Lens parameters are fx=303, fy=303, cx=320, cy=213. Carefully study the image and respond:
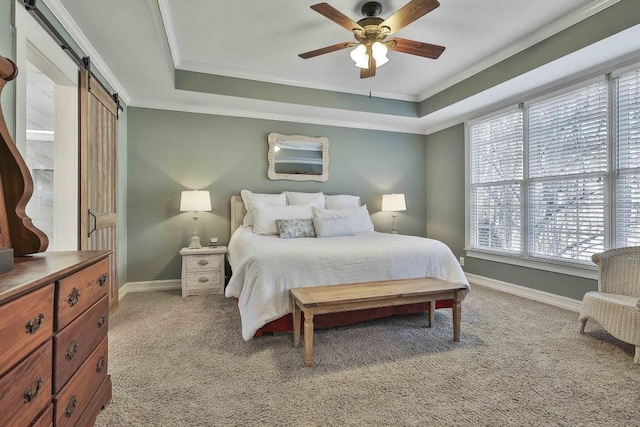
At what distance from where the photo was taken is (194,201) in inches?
146

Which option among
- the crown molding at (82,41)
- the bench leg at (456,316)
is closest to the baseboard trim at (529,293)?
the bench leg at (456,316)

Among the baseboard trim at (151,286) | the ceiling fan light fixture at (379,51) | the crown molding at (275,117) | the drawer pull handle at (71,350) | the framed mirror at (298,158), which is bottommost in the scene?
the baseboard trim at (151,286)

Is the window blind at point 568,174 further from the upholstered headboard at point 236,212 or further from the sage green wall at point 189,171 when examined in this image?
the upholstered headboard at point 236,212

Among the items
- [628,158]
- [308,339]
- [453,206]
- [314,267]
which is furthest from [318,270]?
[453,206]

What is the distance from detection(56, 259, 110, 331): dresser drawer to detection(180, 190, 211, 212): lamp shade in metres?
2.19

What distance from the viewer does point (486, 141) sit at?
417cm

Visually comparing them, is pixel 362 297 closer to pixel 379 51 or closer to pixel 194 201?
pixel 379 51

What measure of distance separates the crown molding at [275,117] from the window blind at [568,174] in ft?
5.93

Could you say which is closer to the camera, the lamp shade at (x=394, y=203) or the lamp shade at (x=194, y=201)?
the lamp shade at (x=194, y=201)

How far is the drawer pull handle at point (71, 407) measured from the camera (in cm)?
115

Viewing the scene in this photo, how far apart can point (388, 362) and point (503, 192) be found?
117 inches

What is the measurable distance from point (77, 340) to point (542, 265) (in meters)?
4.15

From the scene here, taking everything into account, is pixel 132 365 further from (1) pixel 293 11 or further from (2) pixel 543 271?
(2) pixel 543 271

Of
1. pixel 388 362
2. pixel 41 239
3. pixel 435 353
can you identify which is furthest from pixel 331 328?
Answer: pixel 41 239
